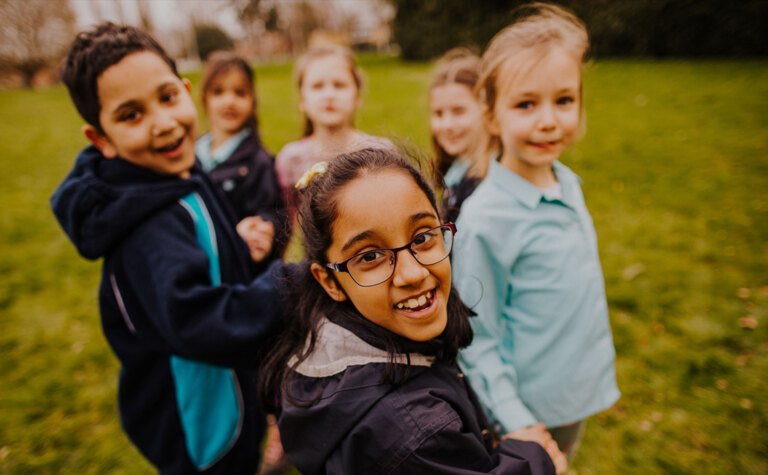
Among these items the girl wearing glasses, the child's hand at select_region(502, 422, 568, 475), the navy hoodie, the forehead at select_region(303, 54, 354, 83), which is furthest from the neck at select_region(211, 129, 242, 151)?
the child's hand at select_region(502, 422, 568, 475)

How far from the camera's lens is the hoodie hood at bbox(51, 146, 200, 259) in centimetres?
146

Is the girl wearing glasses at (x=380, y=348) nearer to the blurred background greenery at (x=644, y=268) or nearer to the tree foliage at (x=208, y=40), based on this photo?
the blurred background greenery at (x=644, y=268)

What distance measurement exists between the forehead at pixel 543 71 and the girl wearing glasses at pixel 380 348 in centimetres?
70

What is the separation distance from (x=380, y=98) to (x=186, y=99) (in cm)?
1086

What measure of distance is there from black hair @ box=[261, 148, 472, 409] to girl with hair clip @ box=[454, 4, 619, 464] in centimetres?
27

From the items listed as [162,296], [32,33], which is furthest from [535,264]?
[32,33]

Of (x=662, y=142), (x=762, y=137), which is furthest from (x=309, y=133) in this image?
(x=762, y=137)

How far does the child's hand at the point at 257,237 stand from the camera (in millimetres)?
1912

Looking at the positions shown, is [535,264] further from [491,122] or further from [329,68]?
[329,68]

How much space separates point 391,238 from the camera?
46.6 inches

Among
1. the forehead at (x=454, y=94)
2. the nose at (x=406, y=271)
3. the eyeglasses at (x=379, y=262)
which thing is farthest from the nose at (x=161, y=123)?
the forehead at (x=454, y=94)

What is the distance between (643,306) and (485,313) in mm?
2688

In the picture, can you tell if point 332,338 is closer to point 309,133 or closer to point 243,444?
point 243,444

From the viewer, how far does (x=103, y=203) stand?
148cm
